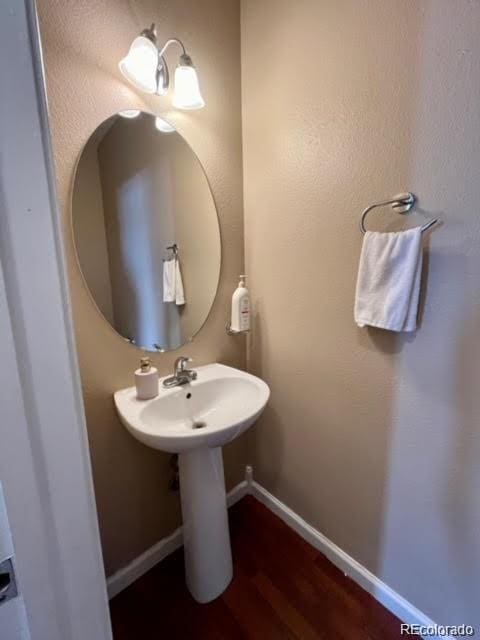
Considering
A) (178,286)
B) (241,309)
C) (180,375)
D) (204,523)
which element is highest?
(178,286)

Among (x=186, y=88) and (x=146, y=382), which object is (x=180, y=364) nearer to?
(x=146, y=382)

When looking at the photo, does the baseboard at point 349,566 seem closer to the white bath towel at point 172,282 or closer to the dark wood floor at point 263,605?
the dark wood floor at point 263,605

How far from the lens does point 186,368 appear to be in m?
1.36

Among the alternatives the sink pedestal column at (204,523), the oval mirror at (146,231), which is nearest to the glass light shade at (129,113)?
the oval mirror at (146,231)

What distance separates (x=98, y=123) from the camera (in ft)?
3.44

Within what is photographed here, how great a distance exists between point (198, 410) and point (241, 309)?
0.48 meters


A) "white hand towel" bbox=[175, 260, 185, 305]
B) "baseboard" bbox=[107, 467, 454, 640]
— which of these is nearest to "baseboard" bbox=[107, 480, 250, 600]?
"baseboard" bbox=[107, 467, 454, 640]

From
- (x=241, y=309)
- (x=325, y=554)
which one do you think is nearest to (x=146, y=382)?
(x=241, y=309)

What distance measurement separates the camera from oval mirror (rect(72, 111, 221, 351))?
3.59 ft

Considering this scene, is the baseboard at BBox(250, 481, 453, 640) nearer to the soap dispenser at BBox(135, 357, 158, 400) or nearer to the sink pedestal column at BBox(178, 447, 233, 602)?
the sink pedestal column at BBox(178, 447, 233, 602)

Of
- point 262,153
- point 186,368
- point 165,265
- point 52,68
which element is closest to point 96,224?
point 165,265

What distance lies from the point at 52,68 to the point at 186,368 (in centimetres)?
108

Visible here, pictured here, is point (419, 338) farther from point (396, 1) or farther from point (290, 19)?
point (290, 19)

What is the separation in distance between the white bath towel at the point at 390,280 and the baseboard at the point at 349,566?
1.05 meters
